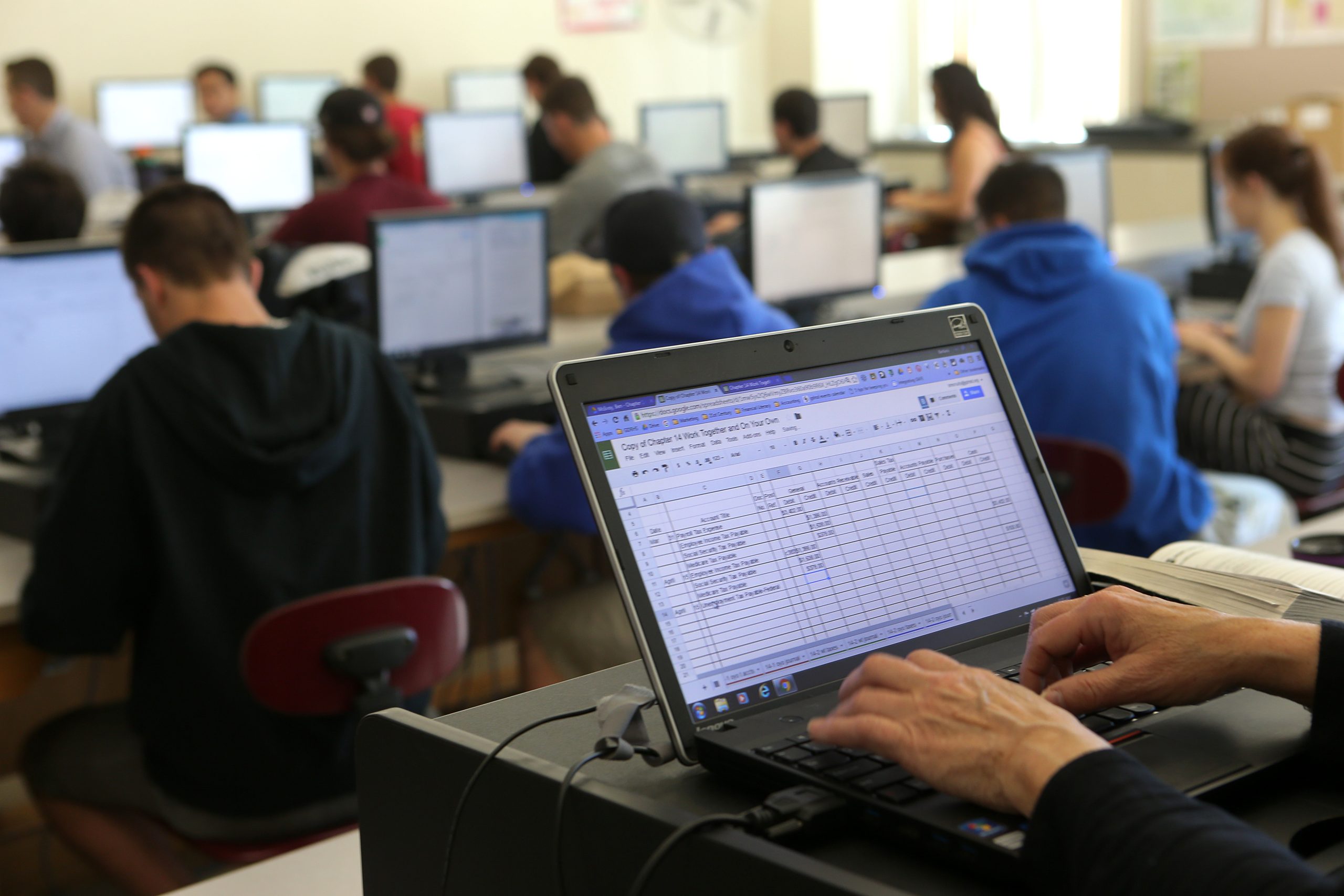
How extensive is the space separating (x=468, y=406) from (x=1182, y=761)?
2.13 meters

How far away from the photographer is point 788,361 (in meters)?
0.81

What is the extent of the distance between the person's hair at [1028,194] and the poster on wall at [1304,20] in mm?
5256

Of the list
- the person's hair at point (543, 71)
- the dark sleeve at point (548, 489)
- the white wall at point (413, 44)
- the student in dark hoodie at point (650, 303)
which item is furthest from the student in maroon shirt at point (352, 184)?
the white wall at point (413, 44)

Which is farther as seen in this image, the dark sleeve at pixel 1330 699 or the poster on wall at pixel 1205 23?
the poster on wall at pixel 1205 23

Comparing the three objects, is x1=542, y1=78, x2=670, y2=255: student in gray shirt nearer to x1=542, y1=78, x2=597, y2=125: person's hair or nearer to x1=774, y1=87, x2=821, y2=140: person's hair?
x1=542, y1=78, x2=597, y2=125: person's hair

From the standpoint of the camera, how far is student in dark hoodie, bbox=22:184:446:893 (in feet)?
5.77

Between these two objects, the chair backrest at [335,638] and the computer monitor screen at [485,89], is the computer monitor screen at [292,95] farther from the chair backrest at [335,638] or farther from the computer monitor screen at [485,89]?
the chair backrest at [335,638]

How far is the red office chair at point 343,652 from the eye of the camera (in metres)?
1.71

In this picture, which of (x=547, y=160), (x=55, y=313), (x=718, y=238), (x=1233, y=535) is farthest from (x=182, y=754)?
(x=547, y=160)

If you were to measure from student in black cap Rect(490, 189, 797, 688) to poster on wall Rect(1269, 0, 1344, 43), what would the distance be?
5.77m

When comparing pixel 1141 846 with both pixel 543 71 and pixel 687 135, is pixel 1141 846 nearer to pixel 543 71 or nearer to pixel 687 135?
pixel 543 71

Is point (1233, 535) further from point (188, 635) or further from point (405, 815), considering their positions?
point (405, 815)

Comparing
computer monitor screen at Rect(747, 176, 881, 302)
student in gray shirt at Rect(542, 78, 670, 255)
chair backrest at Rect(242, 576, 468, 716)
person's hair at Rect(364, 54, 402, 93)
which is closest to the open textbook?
chair backrest at Rect(242, 576, 468, 716)

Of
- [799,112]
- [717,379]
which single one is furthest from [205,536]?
[799,112]
